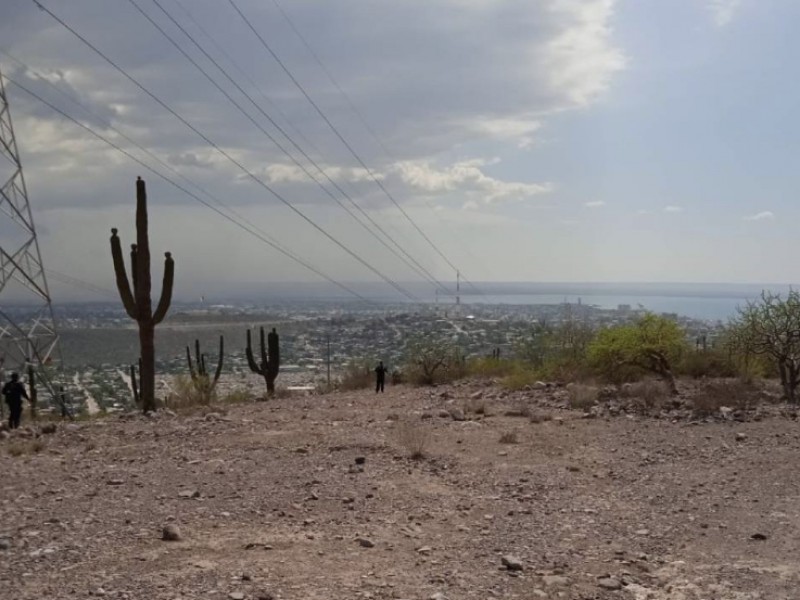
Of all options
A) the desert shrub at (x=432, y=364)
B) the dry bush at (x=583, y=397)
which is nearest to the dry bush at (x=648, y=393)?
the dry bush at (x=583, y=397)

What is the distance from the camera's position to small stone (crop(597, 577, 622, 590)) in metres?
7.89

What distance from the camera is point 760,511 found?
1088cm

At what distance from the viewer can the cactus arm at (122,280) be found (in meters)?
23.8

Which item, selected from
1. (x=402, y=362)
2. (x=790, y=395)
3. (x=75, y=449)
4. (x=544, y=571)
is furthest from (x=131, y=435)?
(x=402, y=362)

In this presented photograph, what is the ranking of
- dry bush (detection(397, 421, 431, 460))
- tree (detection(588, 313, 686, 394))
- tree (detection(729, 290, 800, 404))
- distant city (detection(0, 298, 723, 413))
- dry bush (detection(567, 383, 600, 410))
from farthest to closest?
distant city (detection(0, 298, 723, 413)) < tree (detection(588, 313, 686, 394)) < tree (detection(729, 290, 800, 404)) < dry bush (detection(567, 383, 600, 410)) < dry bush (detection(397, 421, 431, 460))

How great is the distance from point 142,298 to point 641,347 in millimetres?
14832

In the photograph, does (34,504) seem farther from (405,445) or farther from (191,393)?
(191,393)

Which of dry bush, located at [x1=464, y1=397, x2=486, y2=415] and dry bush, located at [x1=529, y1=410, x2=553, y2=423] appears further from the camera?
dry bush, located at [x1=464, y1=397, x2=486, y2=415]

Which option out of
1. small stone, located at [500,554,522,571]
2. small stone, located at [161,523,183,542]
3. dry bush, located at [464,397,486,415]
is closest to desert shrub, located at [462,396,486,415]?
dry bush, located at [464,397,486,415]

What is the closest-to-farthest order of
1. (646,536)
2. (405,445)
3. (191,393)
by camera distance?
(646,536) → (405,445) → (191,393)

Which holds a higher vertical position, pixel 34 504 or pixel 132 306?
pixel 132 306

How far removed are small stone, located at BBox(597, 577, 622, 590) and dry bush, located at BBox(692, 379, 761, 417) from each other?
1225 cm

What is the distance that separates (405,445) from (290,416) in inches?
250

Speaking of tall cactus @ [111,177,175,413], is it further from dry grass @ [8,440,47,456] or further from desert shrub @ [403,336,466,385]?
desert shrub @ [403,336,466,385]
